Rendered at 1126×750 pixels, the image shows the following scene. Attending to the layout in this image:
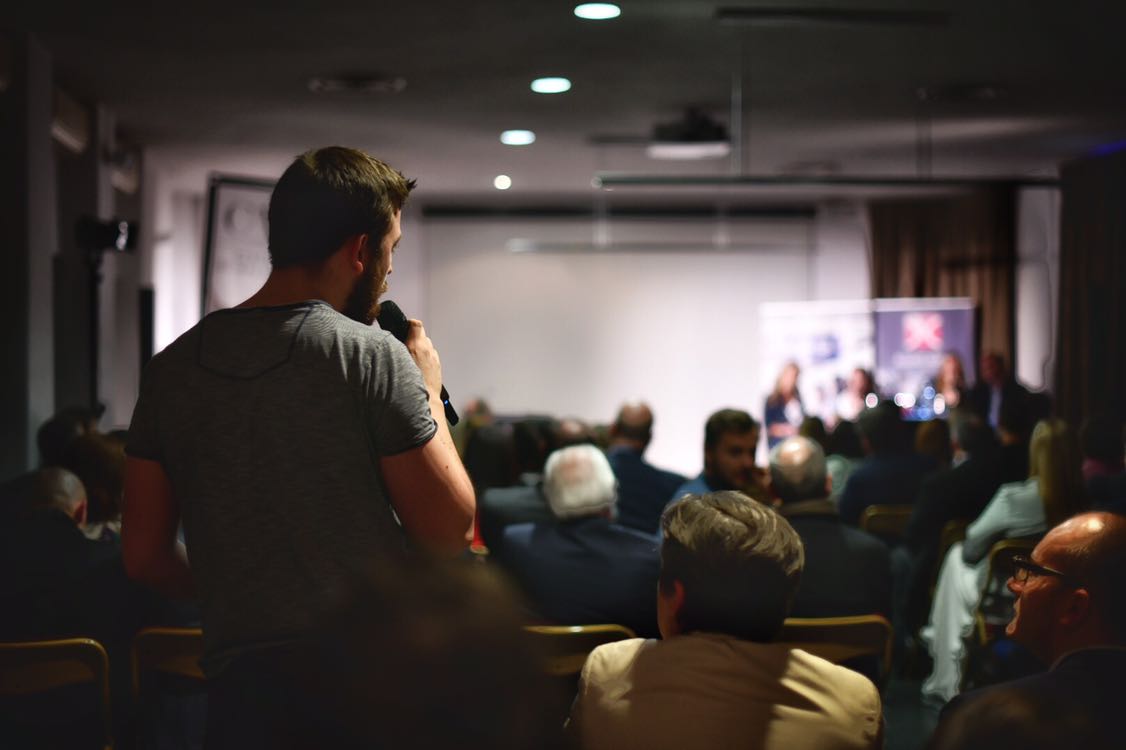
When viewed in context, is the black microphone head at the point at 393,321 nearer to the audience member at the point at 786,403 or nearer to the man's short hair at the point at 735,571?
the man's short hair at the point at 735,571

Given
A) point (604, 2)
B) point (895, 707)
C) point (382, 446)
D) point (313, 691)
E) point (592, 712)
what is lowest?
point (895, 707)

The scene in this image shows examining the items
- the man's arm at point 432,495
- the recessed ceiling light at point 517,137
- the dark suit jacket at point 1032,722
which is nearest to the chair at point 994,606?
the dark suit jacket at point 1032,722

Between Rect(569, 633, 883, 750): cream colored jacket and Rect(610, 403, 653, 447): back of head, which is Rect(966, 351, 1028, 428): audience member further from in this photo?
Rect(569, 633, 883, 750): cream colored jacket

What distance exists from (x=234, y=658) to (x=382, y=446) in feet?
1.03

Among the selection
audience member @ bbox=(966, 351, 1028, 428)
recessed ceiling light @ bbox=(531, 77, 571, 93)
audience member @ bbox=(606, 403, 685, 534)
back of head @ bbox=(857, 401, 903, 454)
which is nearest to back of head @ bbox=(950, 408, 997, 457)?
back of head @ bbox=(857, 401, 903, 454)

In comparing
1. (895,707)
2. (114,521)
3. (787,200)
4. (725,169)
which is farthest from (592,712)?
(787,200)

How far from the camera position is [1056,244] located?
11.5 metres

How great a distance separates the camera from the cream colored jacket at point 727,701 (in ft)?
5.66

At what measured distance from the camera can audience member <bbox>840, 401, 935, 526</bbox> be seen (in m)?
5.79

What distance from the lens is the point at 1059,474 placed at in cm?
444

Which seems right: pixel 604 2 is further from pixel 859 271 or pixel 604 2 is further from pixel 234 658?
pixel 859 271

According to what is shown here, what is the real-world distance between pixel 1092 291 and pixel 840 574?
8126mm

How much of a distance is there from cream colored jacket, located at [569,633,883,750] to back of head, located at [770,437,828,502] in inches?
79.4

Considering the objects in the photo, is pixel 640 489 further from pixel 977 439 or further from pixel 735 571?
pixel 735 571
